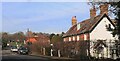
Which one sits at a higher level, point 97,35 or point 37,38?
point 37,38

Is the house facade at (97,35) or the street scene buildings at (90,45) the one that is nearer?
the street scene buildings at (90,45)

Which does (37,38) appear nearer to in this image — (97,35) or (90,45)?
(97,35)

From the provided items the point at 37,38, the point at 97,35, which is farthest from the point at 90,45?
the point at 37,38

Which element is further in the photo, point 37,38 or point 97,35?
point 37,38

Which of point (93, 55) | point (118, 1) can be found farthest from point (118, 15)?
point (93, 55)

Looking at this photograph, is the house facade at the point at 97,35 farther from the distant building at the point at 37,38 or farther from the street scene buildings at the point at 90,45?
the distant building at the point at 37,38

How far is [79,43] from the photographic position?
124 feet

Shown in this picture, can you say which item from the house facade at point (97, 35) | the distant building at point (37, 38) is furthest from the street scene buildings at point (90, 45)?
the distant building at point (37, 38)

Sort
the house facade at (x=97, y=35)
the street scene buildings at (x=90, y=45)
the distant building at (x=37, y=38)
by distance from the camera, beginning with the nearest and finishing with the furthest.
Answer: the street scene buildings at (x=90, y=45) < the house facade at (x=97, y=35) < the distant building at (x=37, y=38)

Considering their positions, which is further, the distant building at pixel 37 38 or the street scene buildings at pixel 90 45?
the distant building at pixel 37 38

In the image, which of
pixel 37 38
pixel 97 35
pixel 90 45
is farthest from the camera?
pixel 37 38

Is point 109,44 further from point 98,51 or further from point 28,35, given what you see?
point 28,35

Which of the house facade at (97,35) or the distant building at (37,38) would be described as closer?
the house facade at (97,35)

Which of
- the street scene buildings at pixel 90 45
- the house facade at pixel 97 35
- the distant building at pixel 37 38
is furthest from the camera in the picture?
the distant building at pixel 37 38
